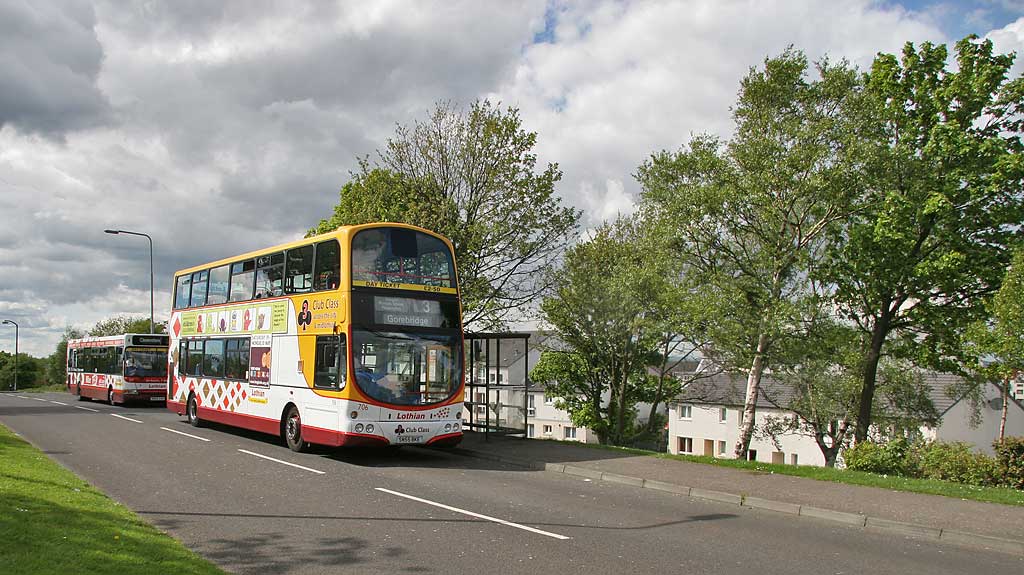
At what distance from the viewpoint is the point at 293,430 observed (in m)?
15.9

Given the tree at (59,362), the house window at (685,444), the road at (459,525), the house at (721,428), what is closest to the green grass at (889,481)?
the road at (459,525)

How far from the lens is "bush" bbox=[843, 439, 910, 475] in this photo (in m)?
14.3

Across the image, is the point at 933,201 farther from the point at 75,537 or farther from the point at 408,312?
the point at 75,537

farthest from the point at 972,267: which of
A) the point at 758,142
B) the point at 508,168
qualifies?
the point at 508,168

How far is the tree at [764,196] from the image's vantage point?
19.1 metres

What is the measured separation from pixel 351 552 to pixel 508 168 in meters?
16.8

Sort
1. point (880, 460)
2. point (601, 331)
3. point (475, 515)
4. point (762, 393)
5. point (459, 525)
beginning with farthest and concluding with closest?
point (762, 393)
point (601, 331)
point (880, 460)
point (475, 515)
point (459, 525)

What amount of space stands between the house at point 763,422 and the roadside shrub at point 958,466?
28326mm

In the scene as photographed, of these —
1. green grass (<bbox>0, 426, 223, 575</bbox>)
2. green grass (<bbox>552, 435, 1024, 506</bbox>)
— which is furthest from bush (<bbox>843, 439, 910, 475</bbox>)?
green grass (<bbox>0, 426, 223, 575</bbox>)

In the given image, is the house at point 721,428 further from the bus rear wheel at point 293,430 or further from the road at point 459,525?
the road at point 459,525

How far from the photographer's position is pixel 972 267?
19.6 metres

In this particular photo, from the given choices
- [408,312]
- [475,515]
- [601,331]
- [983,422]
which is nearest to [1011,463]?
[475,515]

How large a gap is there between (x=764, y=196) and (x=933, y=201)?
405 centimetres

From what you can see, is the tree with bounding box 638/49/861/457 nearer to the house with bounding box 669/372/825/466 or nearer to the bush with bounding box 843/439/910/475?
the bush with bounding box 843/439/910/475
